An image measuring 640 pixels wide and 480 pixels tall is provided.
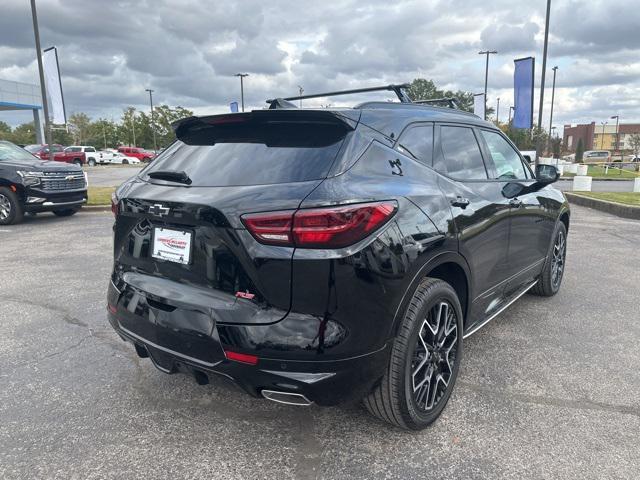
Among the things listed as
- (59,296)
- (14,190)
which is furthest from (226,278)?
(14,190)

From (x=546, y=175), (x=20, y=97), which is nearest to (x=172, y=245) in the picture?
(x=546, y=175)

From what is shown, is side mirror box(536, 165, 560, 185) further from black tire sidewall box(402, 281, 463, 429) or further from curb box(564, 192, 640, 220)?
curb box(564, 192, 640, 220)

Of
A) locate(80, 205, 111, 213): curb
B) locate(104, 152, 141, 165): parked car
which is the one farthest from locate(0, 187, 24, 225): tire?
locate(104, 152, 141, 165): parked car

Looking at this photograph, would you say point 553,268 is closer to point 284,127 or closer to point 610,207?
point 284,127

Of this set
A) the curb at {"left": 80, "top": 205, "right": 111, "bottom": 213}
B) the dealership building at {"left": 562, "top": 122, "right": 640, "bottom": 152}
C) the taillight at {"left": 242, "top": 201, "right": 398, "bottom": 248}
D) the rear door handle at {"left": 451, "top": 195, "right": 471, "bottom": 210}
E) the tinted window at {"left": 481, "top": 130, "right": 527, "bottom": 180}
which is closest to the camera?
the taillight at {"left": 242, "top": 201, "right": 398, "bottom": 248}

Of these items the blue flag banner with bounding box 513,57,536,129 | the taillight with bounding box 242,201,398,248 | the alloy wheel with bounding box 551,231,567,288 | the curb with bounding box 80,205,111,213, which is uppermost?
the blue flag banner with bounding box 513,57,536,129

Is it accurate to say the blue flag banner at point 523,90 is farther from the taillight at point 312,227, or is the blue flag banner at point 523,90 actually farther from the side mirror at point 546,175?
the taillight at point 312,227

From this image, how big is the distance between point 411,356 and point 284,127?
4.39ft

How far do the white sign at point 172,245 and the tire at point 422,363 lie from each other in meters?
1.11

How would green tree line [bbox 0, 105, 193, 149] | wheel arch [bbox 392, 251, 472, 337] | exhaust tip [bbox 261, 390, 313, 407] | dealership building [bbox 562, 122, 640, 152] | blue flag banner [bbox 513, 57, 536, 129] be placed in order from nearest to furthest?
exhaust tip [bbox 261, 390, 313, 407], wheel arch [bbox 392, 251, 472, 337], blue flag banner [bbox 513, 57, 536, 129], green tree line [bbox 0, 105, 193, 149], dealership building [bbox 562, 122, 640, 152]

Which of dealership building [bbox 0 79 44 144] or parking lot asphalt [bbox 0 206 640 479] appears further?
dealership building [bbox 0 79 44 144]

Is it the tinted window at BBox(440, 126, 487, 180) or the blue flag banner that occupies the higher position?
→ the blue flag banner

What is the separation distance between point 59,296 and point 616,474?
4968 mm

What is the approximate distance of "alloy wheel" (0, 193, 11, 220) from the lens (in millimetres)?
9680
